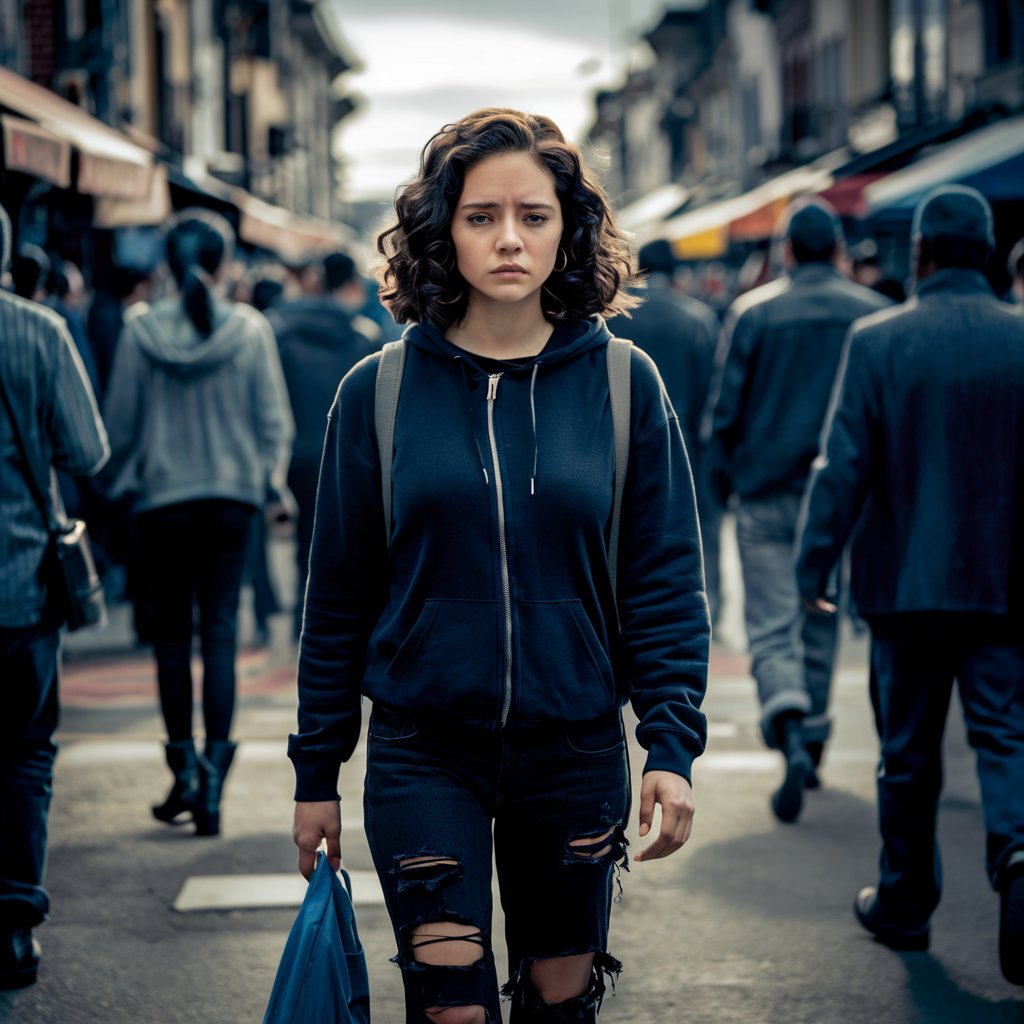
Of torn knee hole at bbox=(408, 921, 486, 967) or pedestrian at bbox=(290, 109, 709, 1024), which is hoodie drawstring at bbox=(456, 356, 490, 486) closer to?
pedestrian at bbox=(290, 109, 709, 1024)

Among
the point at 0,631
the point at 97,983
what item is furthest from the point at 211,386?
the point at 97,983

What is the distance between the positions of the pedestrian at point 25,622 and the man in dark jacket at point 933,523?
2022 millimetres

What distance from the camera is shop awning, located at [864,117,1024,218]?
13.8 meters

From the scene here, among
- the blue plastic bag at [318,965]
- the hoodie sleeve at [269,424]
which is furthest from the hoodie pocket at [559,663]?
the hoodie sleeve at [269,424]

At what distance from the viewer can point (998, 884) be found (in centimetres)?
446

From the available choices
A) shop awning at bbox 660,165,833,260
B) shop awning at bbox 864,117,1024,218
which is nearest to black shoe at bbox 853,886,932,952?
shop awning at bbox 864,117,1024,218

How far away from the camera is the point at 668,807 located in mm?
2992

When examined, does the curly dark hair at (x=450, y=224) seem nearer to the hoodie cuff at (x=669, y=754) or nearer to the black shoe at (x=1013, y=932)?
the hoodie cuff at (x=669, y=754)

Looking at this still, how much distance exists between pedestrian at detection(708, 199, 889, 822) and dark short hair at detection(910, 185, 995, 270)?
6.79 feet

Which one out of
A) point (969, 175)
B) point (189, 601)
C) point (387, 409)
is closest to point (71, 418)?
point (189, 601)

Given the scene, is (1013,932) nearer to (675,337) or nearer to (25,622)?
(25,622)

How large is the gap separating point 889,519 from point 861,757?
2.82 metres

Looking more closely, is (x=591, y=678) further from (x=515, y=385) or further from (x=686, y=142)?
(x=686, y=142)

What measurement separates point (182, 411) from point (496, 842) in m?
3.68
